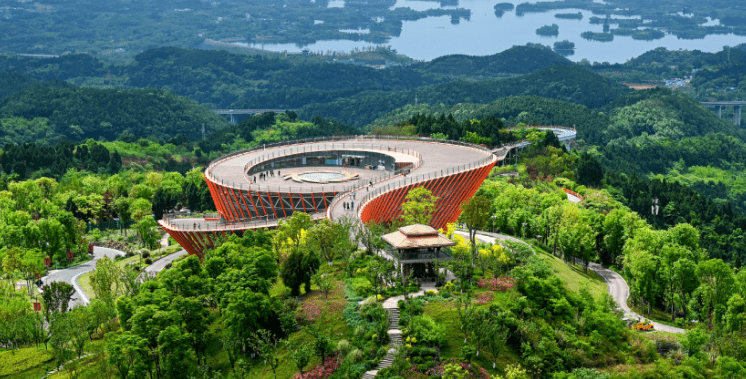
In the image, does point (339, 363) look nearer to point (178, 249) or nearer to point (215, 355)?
point (215, 355)

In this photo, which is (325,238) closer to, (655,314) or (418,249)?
(418,249)

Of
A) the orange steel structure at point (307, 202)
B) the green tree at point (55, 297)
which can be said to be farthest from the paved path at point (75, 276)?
the orange steel structure at point (307, 202)

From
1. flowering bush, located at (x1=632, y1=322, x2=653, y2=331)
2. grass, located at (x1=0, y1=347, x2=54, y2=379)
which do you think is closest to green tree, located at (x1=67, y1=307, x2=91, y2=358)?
grass, located at (x1=0, y1=347, x2=54, y2=379)

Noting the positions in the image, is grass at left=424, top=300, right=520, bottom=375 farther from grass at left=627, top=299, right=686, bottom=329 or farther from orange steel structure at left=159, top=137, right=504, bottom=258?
orange steel structure at left=159, top=137, right=504, bottom=258

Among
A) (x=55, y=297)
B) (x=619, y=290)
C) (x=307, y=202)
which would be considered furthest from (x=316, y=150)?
(x=619, y=290)

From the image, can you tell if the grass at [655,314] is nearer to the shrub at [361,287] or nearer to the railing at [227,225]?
the shrub at [361,287]

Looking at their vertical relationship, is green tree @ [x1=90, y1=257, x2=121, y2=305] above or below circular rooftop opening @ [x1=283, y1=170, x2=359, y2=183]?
below
